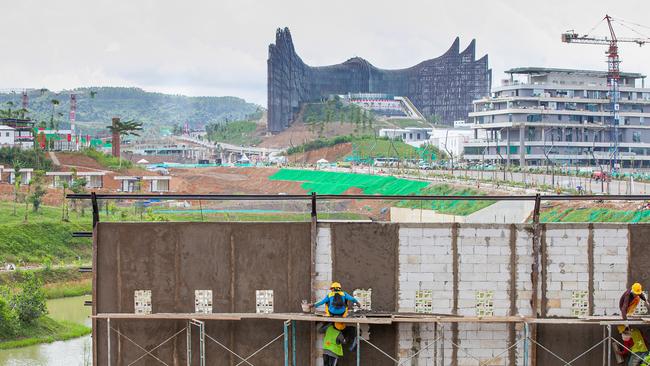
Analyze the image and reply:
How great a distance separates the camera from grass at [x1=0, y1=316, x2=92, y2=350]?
47.7 m

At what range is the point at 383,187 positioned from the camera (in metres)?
104

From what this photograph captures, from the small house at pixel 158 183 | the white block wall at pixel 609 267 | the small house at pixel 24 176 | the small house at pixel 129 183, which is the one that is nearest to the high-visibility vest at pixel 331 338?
the white block wall at pixel 609 267

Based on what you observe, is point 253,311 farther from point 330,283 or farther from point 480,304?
point 480,304

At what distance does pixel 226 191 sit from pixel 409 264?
109949 millimetres

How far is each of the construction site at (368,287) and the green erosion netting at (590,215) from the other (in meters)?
33.2

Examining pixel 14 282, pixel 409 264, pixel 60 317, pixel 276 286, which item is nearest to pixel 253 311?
pixel 276 286

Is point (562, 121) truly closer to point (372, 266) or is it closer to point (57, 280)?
point (57, 280)

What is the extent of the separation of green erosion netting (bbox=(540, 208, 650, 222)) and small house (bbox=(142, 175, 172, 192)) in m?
58.4

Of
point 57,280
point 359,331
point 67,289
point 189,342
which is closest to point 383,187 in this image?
point 57,280

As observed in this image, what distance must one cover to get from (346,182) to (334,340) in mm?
93006

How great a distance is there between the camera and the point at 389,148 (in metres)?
156

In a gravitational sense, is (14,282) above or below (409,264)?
below

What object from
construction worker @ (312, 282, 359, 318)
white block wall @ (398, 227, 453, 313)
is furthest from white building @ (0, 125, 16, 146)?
construction worker @ (312, 282, 359, 318)

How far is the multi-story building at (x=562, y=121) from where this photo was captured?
125375mm
